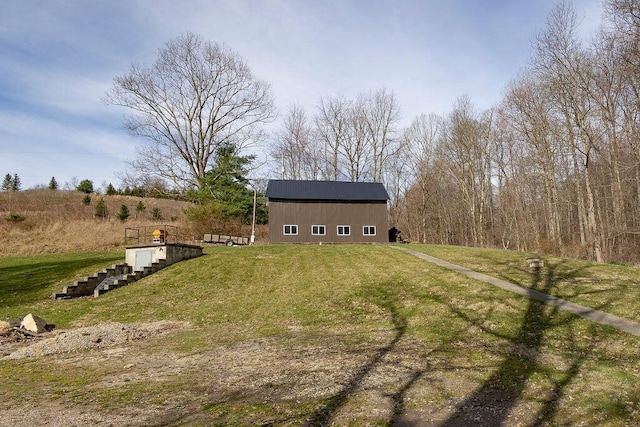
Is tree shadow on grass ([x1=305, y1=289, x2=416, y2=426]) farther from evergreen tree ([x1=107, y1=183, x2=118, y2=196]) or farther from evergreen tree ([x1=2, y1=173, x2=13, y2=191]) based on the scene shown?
evergreen tree ([x1=2, y1=173, x2=13, y2=191])

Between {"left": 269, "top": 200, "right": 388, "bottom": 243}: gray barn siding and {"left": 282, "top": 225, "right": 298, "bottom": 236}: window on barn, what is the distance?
240 millimetres

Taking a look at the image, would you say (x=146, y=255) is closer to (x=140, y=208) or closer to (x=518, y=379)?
(x=518, y=379)

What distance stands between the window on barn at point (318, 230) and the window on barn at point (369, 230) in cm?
346

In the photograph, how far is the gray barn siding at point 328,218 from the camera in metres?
32.6

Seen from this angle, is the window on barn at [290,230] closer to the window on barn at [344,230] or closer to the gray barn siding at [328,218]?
the gray barn siding at [328,218]

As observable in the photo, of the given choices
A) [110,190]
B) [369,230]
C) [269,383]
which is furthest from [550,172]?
[110,190]

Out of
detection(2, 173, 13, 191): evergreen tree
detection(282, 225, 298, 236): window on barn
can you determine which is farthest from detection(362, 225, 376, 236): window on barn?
detection(2, 173, 13, 191): evergreen tree

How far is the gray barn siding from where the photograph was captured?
32.6 m

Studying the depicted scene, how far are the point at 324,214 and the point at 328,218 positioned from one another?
0.49 m

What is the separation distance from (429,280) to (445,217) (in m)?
36.2

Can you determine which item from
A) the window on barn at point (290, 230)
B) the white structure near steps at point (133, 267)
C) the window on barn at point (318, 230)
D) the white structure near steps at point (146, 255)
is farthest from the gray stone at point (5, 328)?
the window on barn at point (318, 230)

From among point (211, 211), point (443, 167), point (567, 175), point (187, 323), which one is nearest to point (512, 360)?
point (187, 323)

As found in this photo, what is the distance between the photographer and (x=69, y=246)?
26906 mm

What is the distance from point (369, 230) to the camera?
34000 mm
